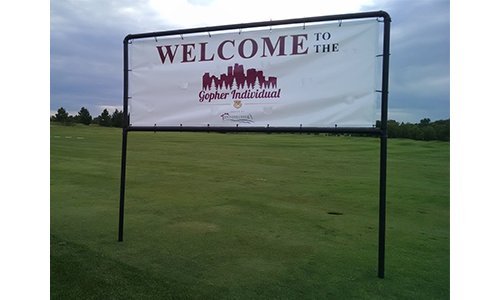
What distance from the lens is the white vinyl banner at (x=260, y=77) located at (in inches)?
138

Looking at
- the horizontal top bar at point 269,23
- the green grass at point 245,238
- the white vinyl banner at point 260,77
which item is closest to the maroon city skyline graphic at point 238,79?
the white vinyl banner at point 260,77

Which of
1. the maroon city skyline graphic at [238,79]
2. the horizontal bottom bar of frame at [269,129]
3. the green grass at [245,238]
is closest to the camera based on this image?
the green grass at [245,238]

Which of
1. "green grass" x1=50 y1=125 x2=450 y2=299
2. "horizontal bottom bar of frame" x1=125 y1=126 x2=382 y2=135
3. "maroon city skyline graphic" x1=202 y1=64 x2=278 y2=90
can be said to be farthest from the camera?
"maroon city skyline graphic" x1=202 y1=64 x2=278 y2=90

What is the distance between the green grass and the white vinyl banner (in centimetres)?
150

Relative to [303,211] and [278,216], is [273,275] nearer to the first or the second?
[278,216]

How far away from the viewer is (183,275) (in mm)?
3393

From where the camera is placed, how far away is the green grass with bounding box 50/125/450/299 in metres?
3.22

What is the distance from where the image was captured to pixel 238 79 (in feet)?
12.9

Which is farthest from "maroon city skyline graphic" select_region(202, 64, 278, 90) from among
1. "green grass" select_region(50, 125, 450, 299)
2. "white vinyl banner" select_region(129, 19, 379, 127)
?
"green grass" select_region(50, 125, 450, 299)

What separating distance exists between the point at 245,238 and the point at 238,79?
2033 mm

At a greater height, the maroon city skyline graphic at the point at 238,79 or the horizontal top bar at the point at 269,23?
the horizontal top bar at the point at 269,23

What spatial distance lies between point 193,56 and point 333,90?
1701 millimetres

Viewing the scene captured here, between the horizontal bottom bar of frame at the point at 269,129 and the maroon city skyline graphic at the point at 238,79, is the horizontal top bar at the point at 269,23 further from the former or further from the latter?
the horizontal bottom bar of frame at the point at 269,129

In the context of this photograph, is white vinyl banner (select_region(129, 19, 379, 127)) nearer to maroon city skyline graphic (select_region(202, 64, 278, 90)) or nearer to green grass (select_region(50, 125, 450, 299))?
maroon city skyline graphic (select_region(202, 64, 278, 90))
